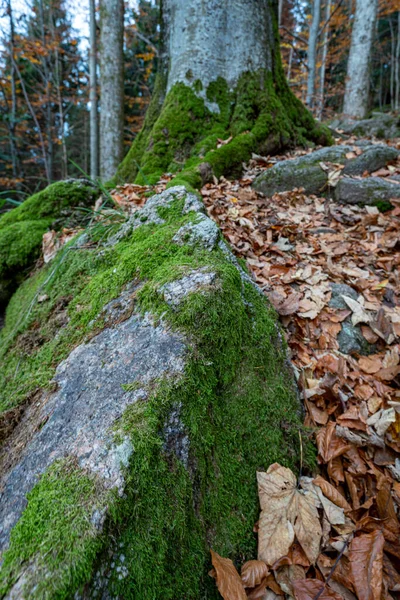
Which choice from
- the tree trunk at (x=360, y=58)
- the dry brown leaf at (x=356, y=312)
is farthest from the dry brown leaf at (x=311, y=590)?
the tree trunk at (x=360, y=58)

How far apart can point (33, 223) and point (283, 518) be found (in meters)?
3.13

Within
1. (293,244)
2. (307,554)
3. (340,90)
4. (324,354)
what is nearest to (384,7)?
(340,90)

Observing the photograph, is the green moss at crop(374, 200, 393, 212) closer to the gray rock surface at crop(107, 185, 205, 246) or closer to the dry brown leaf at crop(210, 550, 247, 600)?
the gray rock surface at crop(107, 185, 205, 246)

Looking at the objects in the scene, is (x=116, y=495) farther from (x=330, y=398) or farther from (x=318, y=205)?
(x=318, y=205)

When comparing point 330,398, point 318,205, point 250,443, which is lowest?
point 330,398

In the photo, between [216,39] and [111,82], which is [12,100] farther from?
[216,39]

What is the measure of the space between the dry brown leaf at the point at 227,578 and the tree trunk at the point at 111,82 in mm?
8507

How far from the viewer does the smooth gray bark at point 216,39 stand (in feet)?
14.0

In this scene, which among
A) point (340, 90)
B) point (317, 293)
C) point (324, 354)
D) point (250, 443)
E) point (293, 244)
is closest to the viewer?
point (250, 443)

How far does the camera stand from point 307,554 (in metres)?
1.17

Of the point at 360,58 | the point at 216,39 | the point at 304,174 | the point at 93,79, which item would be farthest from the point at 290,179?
the point at 93,79

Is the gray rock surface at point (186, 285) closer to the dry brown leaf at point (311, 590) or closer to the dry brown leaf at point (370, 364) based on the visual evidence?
the dry brown leaf at point (311, 590)

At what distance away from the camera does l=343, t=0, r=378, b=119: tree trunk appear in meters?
8.16

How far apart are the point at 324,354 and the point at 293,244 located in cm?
121
